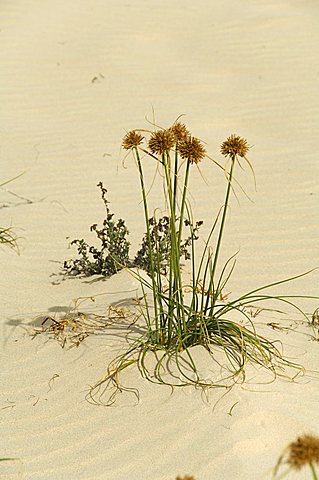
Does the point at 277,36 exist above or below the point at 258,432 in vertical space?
above

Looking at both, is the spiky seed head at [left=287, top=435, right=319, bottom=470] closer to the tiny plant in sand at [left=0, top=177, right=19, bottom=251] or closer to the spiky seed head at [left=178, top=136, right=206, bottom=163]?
the spiky seed head at [left=178, top=136, right=206, bottom=163]

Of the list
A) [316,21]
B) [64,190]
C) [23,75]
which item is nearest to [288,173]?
[64,190]

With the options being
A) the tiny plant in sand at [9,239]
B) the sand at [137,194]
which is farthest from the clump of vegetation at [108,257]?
the tiny plant in sand at [9,239]

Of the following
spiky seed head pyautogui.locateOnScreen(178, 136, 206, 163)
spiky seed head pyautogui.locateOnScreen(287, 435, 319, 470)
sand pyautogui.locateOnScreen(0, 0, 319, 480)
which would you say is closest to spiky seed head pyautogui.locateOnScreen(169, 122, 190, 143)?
spiky seed head pyautogui.locateOnScreen(178, 136, 206, 163)

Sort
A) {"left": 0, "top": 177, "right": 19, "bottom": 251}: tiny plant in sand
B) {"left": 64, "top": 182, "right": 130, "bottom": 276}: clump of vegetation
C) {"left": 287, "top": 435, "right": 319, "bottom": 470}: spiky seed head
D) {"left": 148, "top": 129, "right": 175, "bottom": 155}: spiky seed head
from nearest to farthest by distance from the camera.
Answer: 1. {"left": 287, "top": 435, "right": 319, "bottom": 470}: spiky seed head
2. {"left": 148, "top": 129, "right": 175, "bottom": 155}: spiky seed head
3. {"left": 64, "top": 182, "right": 130, "bottom": 276}: clump of vegetation
4. {"left": 0, "top": 177, "right": 19, "bottom": 251}: tiny plant in sand

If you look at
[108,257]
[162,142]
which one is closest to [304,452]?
[162,142]

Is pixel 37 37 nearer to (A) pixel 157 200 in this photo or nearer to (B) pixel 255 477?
A: (A) pixel 157 200

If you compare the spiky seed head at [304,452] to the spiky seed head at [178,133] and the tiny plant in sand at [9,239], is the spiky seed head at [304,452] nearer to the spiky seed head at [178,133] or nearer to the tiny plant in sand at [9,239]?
the spiky seed head at [178,133]

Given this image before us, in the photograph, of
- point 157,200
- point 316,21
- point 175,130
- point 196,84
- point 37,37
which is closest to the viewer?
point 175,130
